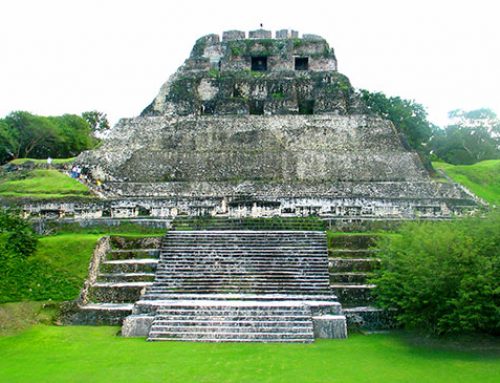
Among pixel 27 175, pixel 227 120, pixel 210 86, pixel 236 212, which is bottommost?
pixel 236 212

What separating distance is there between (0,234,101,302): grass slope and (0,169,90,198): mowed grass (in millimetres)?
4909

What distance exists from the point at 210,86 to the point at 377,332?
17.6 metres

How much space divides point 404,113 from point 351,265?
23959mm

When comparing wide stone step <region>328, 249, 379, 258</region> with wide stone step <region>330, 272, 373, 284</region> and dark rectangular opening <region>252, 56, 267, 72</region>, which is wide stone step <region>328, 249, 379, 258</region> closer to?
wide stone step <region>330, 272, 373, 284</region>

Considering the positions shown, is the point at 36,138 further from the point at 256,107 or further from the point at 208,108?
the point at 256,107

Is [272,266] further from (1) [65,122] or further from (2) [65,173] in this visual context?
(1) [65,122]

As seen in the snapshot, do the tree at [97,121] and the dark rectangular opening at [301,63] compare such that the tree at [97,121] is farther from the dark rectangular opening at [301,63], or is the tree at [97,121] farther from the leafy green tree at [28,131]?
the dark rectangular opening at [301,63]

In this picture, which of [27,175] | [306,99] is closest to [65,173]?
[27,175]

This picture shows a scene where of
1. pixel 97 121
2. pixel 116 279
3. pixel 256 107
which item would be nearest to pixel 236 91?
pixel 256 107

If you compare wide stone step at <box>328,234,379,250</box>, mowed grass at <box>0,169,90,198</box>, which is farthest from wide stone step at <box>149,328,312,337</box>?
mowed grass at <box>0,169,90,198</box>

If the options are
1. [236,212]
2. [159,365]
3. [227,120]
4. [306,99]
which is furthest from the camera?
[306,99]

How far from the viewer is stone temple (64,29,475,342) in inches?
488

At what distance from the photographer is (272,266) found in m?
14.2

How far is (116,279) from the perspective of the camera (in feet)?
46.6
